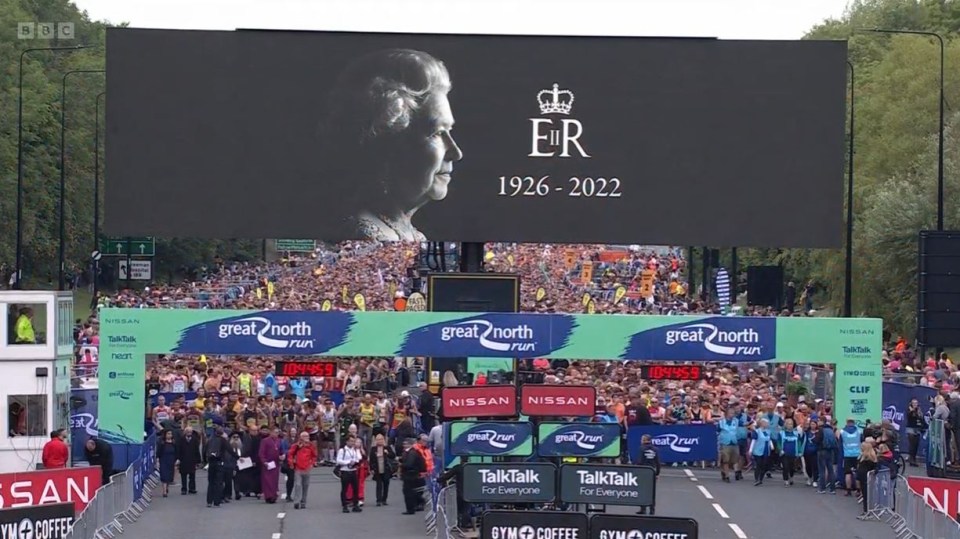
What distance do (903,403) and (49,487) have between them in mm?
19800

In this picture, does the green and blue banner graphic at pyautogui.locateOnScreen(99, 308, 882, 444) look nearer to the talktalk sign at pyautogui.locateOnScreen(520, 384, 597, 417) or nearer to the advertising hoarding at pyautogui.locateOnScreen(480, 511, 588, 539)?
the talktalk sign at pyautogui.locateOnScreen(520, 384, 597, 417)

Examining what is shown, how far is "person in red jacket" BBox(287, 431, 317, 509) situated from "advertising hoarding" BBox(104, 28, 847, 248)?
7.31 m

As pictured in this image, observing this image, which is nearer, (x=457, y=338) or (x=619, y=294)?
(x=457, y=338)

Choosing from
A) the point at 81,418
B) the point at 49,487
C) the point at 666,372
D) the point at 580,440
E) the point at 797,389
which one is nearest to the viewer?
the point at 49,487

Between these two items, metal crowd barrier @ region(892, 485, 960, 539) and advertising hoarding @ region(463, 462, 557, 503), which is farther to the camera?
advertising hoarding @ region(463, 462, 557, 503)

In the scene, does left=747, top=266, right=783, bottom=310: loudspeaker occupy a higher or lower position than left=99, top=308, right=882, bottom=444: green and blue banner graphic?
higher

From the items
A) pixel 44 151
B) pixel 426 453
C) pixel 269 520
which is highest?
pixel 44 151

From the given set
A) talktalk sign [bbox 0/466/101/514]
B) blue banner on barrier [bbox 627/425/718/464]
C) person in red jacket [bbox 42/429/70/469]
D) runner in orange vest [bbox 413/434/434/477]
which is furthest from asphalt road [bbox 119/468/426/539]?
blue banner on barrier [bbox 627/425/718/464]

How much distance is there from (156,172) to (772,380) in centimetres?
1636

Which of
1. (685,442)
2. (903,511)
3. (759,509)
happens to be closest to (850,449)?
(759,509)

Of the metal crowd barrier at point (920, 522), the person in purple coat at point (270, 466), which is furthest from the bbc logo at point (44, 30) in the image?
the metal crowd barrier at point (920, 522)

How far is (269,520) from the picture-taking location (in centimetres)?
3039

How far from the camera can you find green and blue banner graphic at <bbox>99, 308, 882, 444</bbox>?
35375mm

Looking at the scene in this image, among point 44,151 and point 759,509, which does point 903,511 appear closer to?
point 759,509
